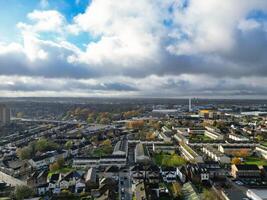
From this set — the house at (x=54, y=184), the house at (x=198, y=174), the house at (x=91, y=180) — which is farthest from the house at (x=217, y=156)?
the house at (x=54, y=184)

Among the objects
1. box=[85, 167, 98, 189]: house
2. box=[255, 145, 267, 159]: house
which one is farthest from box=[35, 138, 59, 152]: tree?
box=[255, 145, 267, 159]: house

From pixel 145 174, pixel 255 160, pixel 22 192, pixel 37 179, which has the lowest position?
pixel 255 160

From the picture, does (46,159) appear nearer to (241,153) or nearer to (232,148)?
(232,148)

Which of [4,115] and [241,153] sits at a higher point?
[4,115]

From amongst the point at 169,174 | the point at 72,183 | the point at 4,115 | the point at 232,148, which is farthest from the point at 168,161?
the point at 4,115

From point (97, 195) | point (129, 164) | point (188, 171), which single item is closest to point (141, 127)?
point (129, 164)

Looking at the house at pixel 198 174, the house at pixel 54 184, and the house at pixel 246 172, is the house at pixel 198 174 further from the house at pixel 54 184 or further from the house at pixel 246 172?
the house at pixel 54 184
